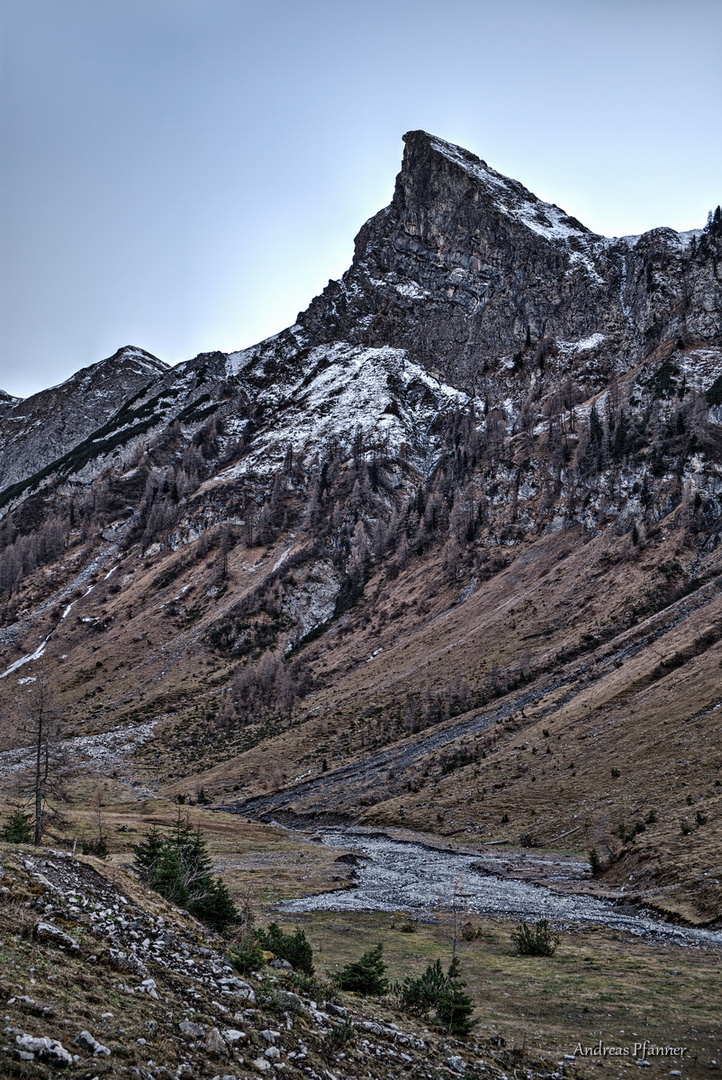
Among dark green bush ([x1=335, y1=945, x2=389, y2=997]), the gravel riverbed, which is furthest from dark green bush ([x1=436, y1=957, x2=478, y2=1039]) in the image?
the gravel riverbed

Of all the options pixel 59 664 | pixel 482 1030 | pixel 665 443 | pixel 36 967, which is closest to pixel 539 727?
pixel 482 1030

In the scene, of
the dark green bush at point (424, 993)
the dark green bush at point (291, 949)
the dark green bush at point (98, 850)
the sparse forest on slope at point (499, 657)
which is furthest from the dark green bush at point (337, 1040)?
the sparse forest on slope at point (499, 657)

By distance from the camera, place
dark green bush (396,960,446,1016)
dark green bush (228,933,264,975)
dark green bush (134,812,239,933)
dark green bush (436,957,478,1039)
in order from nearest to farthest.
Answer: dark green bush (228,933,264,975), dark green bush (436,957,478,1039), dark green bush (396,960,446,1016), dark green bush (134,812,239,933)

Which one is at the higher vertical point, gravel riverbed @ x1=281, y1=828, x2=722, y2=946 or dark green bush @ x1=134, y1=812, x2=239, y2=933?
dark green bush @ x1=134, y1=812, x2=239, y2=933

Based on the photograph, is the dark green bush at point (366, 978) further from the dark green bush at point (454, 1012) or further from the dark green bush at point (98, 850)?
the dark green bush at point (98, 850)

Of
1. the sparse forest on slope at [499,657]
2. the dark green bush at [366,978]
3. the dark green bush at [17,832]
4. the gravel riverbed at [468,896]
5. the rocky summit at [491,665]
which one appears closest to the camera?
the dark green bush at [366,978]

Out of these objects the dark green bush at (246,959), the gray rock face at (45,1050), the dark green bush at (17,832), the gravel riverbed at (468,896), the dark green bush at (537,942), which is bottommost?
the gravel riverbed at (468,896)

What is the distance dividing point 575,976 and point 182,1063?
18.6 m

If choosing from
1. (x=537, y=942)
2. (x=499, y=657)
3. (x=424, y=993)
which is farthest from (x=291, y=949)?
(x=499, y=657)

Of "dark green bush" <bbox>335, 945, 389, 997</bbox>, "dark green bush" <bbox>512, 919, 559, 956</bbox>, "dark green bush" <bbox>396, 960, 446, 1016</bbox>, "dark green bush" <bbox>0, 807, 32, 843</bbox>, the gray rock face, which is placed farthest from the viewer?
"dark green bush" <bbox>0, 807, 32, 843</bbox>

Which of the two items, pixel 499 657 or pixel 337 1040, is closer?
pixel 337 1040

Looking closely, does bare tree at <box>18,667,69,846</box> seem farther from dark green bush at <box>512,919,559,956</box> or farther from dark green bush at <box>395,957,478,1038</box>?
dark green bush at <box>395,957,478,1038</box>

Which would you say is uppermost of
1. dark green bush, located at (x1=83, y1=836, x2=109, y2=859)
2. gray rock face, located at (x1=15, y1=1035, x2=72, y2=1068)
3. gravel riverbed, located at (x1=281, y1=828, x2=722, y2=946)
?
gray rock face, located at (x1=15, y1=1035, x2=72, y2=1068)

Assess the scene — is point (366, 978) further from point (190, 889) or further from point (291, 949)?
point (190, 889)
